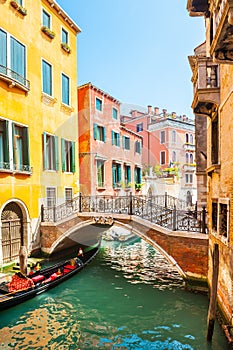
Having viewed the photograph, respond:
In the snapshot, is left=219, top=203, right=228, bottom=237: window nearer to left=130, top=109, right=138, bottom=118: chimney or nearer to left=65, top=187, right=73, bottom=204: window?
left=65, top=187, right=73, bottom=204: window

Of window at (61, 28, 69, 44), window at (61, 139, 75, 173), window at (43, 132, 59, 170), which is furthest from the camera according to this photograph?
window at (61, 139, 75, 173)

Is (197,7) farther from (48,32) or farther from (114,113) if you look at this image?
(114,113)

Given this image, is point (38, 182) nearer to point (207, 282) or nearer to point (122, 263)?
point (122, 263)

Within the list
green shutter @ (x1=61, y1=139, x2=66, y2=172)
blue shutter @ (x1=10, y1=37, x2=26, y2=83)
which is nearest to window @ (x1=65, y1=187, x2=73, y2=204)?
green shutter @ (x1=61, y1=139, x2=66, y2=172)

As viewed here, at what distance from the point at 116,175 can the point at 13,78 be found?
835cm

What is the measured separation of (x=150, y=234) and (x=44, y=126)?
5.90 metres

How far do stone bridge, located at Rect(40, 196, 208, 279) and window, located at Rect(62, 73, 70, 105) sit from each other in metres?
4.65

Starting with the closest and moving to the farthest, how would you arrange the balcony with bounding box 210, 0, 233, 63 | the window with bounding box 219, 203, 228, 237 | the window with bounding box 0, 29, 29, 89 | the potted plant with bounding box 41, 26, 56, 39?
the balcony with bounding box 210, 0, 233, 63
the window with bounding box 219, 203, 228, 237
the window with bounding box 0, 29, 29, 89
the potted plant with bounding box 41, 26, 56, 39

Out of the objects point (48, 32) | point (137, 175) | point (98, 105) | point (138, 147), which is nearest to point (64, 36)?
point (48, 32)

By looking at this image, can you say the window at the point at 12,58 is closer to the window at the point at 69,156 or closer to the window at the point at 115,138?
the window at the point at 69,156

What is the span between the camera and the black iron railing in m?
7.24

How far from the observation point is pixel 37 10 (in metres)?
9.96

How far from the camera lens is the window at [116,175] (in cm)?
1492

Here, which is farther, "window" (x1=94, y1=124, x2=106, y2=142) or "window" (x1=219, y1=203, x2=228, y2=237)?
"window" (x1=94, y1=124, x2=106, y2=142)
